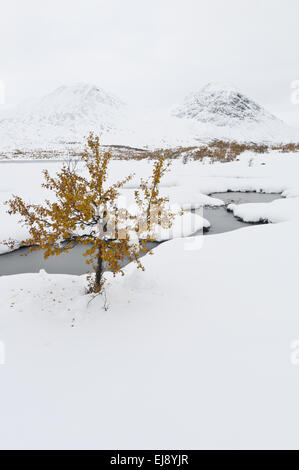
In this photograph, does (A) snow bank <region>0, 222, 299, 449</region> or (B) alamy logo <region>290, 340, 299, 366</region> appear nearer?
(A) snow bank <region>0, 222, 299, 449</region>

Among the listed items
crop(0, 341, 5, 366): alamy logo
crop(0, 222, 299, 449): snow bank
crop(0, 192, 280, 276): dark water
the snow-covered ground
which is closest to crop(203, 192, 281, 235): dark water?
crop(0, 192, 280, 276): dark water

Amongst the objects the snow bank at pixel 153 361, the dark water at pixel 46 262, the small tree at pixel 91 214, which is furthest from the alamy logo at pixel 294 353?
the dark water at pixel 46 262

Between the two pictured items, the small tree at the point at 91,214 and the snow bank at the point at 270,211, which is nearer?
the small tree at the point at 91,214

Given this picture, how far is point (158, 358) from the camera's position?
7113 mm

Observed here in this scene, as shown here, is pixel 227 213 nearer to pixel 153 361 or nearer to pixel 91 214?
pixel 91 214

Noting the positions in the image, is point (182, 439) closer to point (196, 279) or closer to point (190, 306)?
point (190, 306)

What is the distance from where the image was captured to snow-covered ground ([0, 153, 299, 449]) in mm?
5363

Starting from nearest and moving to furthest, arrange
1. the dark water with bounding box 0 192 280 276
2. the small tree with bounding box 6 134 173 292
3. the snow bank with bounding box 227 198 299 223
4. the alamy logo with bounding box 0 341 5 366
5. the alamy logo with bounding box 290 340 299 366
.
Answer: the alamy logo with bounding box 290 340 299 366 < the alamy logo with bounding box 0 341 5 366 < the small tree with bounding box 6 134 173 292 < the dark water with bounding box 0 192 280 276 < the snow bank with bounding box 227 198 299 223

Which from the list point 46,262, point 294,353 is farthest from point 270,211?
point 46,262

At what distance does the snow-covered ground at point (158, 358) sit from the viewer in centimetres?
536

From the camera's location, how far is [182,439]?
205 inches

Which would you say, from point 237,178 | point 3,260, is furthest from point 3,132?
point 3,260

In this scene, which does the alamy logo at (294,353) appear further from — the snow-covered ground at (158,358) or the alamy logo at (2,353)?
the alamy logo at (2,353)

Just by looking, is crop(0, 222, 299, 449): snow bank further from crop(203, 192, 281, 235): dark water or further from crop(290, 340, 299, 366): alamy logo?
crop(203, 192, 281, 235): dark water
